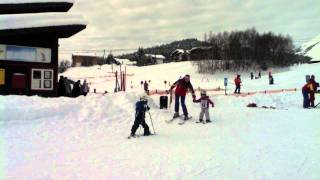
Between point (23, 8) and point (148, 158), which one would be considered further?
point (23, 8)

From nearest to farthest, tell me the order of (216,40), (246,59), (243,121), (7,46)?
(243,121)
(7,46)
(246,59)
(216,40)

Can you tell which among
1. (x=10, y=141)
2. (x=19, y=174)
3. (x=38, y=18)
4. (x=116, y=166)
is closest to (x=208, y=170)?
(x=116, y=166)

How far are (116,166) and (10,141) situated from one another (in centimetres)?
489

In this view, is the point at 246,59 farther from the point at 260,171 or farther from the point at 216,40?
the point at 260,171

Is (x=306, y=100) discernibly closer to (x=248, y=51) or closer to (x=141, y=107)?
(x=141, y=107)

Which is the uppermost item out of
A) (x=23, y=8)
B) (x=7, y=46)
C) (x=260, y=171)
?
(x=23, y=8)

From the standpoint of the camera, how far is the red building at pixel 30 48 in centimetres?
2434

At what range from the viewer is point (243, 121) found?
2027 centimetres

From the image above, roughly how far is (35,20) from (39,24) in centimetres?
28

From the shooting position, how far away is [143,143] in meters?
14.8

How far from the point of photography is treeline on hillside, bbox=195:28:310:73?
10169cm

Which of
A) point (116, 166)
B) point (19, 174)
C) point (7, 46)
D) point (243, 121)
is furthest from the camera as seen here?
point (7, 46)

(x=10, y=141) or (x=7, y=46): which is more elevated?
(x=7, y=46)

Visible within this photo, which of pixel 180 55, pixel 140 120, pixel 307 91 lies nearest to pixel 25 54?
pixel 140 120
